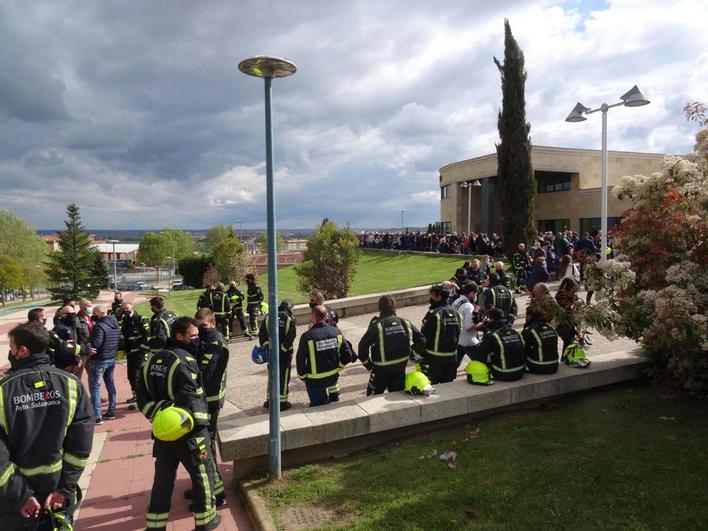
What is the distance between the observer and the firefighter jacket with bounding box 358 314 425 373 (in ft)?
19.3

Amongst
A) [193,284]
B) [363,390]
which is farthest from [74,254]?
[363,390]

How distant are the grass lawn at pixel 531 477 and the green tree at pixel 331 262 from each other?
14187mm

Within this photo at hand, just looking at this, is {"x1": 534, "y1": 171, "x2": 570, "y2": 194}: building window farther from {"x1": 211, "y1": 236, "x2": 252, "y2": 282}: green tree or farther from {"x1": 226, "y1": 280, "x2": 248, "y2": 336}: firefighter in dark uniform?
{"x1": 226, "y1": 280, "x2": 248, "y2": 336}: firefighter in dark uniform

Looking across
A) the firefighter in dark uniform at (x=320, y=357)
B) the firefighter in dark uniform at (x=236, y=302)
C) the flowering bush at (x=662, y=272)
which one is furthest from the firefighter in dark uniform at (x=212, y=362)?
the firefighter in dark uniform at (x=236, y=302)

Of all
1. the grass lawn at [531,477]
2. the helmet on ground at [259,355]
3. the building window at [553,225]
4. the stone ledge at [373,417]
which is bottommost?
the grass lawn at [531,477]

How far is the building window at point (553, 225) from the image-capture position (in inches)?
1325

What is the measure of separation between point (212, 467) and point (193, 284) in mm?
53311

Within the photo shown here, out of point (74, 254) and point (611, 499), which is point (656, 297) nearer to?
point (611, 499)

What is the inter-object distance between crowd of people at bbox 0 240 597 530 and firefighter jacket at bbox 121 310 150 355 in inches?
0.6

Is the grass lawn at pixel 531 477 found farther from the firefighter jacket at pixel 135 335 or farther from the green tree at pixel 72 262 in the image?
the green tree at pixel 72 262

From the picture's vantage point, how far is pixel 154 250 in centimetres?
10075

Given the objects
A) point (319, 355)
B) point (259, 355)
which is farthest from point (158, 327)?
point (319, 355)

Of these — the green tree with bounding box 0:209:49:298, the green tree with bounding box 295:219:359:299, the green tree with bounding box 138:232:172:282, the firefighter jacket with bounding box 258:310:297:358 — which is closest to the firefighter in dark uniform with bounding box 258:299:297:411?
the firefighter jacket with bounding box 258:310:297:358

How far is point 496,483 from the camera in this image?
4.43 meters
